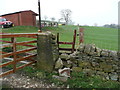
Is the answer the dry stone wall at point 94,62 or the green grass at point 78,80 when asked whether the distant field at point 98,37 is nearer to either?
the dry stone wall at point 94,62

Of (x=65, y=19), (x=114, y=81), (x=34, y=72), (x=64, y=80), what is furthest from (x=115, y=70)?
(x=65, y=19)

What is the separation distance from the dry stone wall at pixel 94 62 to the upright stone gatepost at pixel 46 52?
27cm

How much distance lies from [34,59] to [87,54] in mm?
2265

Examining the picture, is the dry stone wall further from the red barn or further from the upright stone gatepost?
the red barn

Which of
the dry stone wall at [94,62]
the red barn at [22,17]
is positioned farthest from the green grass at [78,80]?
the red barn at [22,17]

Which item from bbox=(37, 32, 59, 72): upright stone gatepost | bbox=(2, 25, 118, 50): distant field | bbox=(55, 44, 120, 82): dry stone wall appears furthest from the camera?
bbox=(2, 25, 118, 50): distant field

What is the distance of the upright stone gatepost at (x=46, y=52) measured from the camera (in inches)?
190

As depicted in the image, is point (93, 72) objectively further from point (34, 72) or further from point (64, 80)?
point (34, 72)

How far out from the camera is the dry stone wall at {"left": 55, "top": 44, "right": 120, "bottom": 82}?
4570mm

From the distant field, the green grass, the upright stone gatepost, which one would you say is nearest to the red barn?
the distant field

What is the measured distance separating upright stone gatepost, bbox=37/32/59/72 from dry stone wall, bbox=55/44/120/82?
27 centimetres

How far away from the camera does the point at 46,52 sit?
4.84m

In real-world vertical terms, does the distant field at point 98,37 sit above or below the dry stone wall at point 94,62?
above

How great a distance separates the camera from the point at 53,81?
4293mm
